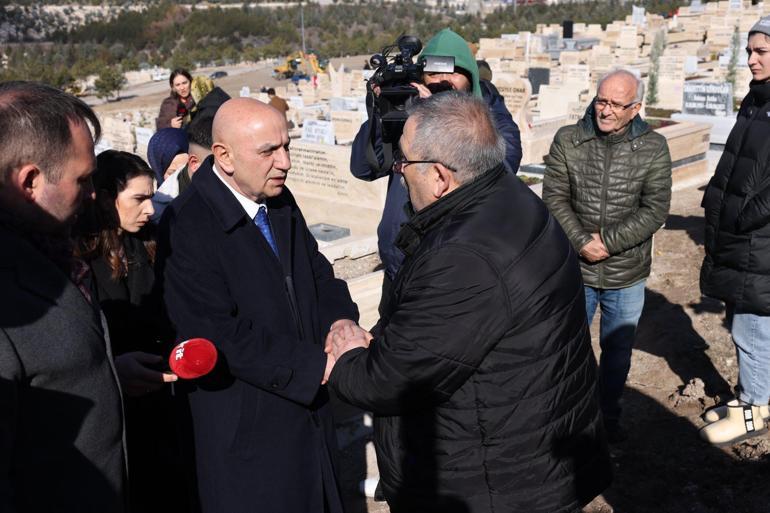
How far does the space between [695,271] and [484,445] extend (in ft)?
15.5

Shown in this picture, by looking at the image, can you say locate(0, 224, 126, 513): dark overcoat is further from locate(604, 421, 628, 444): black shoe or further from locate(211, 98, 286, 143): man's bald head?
locate(604, 421, 628, 444): black shoe

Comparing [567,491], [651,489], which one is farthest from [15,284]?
[651,489]

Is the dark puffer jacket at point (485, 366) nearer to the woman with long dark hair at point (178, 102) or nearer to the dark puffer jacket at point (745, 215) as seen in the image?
the dark puffer jacket at point (745, 215)

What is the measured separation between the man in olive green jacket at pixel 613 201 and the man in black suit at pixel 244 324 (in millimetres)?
1835

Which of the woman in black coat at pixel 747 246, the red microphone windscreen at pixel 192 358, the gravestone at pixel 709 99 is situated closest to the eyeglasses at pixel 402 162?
the red microphone windscreen at pixel 192 358

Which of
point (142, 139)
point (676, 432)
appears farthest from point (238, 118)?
point (142, 139)

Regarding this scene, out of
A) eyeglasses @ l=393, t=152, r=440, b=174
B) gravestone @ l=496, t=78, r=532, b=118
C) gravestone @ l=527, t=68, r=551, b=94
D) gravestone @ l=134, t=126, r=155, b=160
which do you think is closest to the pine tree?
gravestone @ l=527, t=68, r=551, b=94

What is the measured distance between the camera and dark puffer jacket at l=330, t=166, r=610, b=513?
203 cm

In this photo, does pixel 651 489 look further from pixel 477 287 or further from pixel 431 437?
pixel 477 287

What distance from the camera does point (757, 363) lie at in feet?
12.4

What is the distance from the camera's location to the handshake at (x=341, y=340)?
8.13ft

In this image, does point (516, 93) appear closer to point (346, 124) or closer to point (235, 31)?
point (346, 124)

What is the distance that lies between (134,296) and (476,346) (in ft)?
4.37

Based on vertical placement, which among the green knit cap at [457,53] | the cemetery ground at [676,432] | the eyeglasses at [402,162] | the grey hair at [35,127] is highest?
the green knit cap at [457,53]
